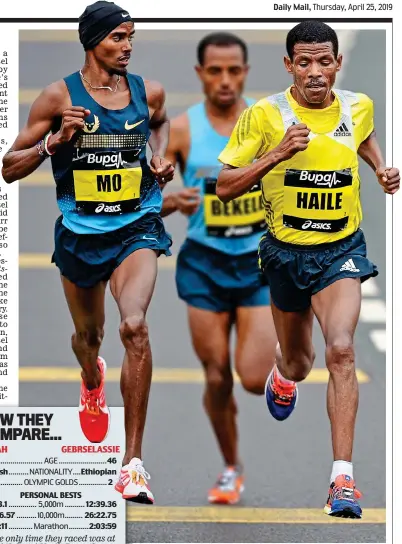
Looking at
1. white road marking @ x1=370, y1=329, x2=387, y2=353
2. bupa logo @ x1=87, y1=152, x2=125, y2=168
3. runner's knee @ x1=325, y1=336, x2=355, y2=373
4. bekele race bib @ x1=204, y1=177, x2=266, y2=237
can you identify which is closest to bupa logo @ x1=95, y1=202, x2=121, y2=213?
bupa logo @ x1=87, y1=152, x2=125, y2=168

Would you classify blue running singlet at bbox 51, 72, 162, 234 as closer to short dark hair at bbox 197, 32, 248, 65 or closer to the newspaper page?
the newspaper page

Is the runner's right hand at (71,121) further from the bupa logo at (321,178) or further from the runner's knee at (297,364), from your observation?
the runner's knee at (297,364)

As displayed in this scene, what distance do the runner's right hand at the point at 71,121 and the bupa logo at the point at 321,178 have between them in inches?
43.4

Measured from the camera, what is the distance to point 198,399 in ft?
41.1

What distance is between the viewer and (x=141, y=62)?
16.5m

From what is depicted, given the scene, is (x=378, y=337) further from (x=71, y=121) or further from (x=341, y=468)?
(x=71, y=121)

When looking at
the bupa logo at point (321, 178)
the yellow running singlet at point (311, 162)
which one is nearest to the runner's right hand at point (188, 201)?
the yellow running singlet at point (311, 162)

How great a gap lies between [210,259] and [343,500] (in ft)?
8.28

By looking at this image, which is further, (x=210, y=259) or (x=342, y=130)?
(x=210, y=259)

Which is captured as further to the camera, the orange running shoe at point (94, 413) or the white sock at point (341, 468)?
the orange running shoe at point (94, 413)

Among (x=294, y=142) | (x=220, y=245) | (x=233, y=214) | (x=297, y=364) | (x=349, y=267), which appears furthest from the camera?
(x=220, y=245)

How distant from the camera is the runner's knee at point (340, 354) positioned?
26.2 ft

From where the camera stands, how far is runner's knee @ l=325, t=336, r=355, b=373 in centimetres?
798
